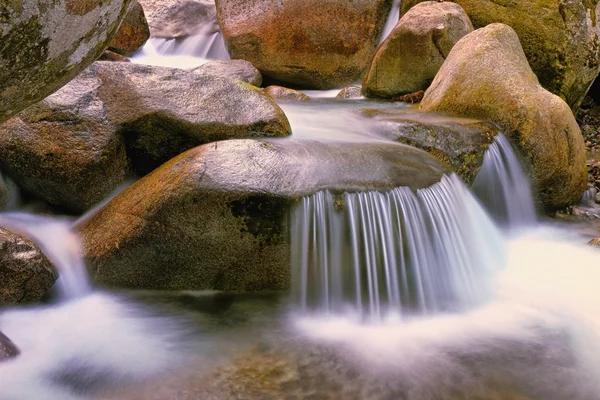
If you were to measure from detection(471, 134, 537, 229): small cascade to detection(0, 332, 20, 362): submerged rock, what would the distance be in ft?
14.3

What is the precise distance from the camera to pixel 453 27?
7762 mm

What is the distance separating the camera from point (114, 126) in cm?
453

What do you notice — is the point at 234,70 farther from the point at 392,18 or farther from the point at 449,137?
the point at 449,137

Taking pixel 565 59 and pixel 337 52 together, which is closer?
pixel 565 59

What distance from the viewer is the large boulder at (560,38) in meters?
7.59

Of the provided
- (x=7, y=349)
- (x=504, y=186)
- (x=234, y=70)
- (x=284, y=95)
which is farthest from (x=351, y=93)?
(x=7, y=349)

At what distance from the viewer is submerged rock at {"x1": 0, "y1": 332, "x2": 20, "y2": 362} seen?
2.99m

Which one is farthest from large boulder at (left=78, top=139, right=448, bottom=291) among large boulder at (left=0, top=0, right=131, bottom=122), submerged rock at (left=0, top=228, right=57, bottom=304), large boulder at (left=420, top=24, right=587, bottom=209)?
large boulder at (left=420, top=24, right=587, bottom=209)

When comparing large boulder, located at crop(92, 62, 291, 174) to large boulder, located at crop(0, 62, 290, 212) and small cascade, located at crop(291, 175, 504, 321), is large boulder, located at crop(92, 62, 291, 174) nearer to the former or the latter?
large boulder, located at crop(0, 62, 290, 212)

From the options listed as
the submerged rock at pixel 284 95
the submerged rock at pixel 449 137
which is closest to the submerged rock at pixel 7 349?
the submerged rock at pixel 449 137

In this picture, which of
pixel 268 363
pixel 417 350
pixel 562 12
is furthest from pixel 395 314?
pixel 562 12

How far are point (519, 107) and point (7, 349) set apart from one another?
16.9 feet

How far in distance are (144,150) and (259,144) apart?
45.9 inches

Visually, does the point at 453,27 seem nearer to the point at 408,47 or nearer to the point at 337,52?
the point at 408,47
